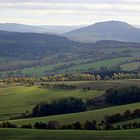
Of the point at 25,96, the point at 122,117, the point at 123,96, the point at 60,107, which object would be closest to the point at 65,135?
the point at 122,117

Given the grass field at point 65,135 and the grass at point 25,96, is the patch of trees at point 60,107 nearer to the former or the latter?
the grass at point 25,96

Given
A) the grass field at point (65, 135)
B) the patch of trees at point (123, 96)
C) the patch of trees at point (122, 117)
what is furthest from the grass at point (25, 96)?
the grass field at point (65, 135)

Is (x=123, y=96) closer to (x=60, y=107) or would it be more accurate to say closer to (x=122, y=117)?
(x=60, y=107)

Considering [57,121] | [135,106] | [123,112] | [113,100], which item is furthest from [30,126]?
[113,100]

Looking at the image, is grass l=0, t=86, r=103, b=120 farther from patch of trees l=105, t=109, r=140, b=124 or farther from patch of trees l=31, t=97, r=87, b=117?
patch of trees l=105, t=109, r=140, b=124

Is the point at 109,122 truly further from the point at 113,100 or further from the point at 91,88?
the point at 91,88
